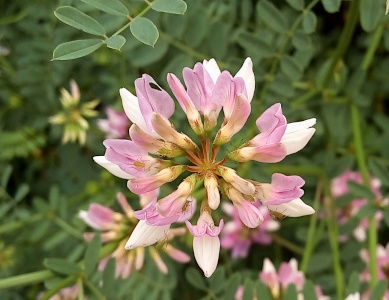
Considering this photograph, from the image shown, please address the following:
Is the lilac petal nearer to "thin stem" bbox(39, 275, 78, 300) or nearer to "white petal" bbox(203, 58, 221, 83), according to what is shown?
"white petal" bbox(203, 58, 221, 83)

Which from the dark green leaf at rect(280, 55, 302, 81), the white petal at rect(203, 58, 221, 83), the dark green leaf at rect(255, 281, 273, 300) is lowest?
the dark green leaf at rect(255, 281, 273, 300)

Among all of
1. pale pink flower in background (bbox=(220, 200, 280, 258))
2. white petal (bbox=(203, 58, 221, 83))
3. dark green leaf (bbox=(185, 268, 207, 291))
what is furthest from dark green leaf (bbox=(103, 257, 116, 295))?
pale pink flower in background (bbox=(220, 200, 280, 258))

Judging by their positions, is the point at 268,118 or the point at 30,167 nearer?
the point at 268,118

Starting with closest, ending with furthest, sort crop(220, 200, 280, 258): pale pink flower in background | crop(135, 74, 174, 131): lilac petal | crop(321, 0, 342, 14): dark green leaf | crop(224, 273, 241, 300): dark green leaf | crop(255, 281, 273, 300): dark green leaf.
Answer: crop(135, 74, 174, 131): lilac petal
crop(321, 0, 342, 14): dark green leaf
crop(255, 281, 273, 300): dark green leaf
crop(224, 273, 241, 300): dark green leaf
crop(220, 200, 280, 258): pale pink flower in background

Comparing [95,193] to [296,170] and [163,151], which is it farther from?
[163,151]

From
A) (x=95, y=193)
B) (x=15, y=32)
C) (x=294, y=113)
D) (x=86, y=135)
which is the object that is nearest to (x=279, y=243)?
(x=294, y=113)
